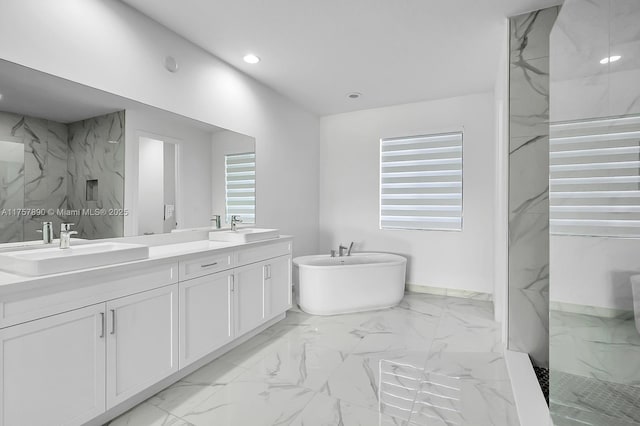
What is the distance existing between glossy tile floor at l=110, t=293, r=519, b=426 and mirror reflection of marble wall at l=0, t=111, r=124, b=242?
1.17m

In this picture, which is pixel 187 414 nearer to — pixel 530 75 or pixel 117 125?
pixel 117 125

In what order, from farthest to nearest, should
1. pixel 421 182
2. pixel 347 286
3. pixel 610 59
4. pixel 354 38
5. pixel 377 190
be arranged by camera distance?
1. pixel 377 190
2. pixel 421 182
3. pixel 347 286
4. pixel 354 38
5. pixel 610 59

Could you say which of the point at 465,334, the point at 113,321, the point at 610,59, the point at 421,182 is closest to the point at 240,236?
the point at 113,321

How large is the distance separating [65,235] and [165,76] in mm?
1338

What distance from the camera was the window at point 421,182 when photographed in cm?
409

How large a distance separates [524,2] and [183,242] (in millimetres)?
3072

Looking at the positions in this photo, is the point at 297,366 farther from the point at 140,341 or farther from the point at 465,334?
the point at 465,334

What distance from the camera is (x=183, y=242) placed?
2711 mm

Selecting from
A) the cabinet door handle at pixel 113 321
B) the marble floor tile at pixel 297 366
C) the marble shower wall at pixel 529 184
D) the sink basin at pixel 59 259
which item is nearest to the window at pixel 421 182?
the marble shower wall at pixel 529 184

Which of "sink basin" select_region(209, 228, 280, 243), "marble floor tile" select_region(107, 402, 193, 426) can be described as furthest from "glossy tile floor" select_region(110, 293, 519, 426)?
"sink basin" select_region(209, 228, 280, 243)

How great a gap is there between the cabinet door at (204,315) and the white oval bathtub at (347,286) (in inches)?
44.3

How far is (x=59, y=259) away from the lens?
1.48m

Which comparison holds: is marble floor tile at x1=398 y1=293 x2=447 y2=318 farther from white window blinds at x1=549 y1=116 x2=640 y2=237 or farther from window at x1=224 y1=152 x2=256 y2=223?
white window blinds at x1=549 y1=116 x2=640 y2=237

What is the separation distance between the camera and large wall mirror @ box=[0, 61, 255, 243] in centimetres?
175
